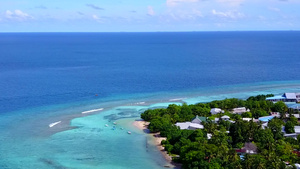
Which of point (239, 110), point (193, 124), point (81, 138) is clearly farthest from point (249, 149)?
point (81, 138)

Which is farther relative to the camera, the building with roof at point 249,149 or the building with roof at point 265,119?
the building with roof at point 265,119

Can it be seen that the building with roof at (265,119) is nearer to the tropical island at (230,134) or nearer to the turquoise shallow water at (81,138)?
the tropical island at (230,134)

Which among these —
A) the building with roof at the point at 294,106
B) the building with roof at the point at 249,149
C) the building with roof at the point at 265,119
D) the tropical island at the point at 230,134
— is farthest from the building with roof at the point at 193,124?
the building with roof at the point at 294,106

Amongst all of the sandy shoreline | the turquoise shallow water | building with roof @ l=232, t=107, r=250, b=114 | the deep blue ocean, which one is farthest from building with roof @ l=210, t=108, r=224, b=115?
the turquoise shallow water

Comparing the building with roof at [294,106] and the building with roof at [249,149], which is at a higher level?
the building with roof at [294,106]

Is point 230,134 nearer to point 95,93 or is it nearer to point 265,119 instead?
point 265,119

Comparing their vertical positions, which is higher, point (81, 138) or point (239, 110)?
point (239, 110)

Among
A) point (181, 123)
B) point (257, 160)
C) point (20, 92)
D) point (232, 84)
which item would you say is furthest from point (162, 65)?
point (257, 160)
